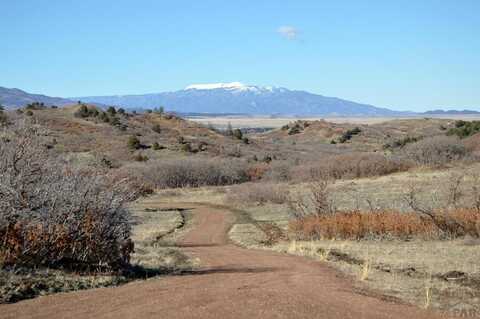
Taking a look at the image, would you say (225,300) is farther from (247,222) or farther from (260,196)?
(260,196)

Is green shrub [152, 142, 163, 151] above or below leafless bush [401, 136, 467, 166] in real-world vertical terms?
below

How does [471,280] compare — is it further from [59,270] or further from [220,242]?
[220,242]

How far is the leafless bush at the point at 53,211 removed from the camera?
12719 mm

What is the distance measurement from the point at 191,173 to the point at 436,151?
20190 mm

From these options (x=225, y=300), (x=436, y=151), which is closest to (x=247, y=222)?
(x=225, y=300)

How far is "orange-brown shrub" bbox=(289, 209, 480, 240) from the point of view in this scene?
2180cm

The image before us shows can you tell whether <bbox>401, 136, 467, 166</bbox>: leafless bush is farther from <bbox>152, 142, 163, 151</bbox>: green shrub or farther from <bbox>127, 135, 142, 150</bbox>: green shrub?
<bbox>127, 135, 142, 150</bbox>: green shrub

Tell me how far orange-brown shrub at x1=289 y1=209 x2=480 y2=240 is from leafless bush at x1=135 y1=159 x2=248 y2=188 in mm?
31469

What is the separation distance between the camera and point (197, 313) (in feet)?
31.3

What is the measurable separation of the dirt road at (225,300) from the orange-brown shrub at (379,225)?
7.75 metres

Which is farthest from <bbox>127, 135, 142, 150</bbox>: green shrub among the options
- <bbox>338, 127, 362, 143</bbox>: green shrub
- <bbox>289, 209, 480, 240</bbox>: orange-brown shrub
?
<bbox>289, 209, 480, 240</bbox>: orange-brown shrub

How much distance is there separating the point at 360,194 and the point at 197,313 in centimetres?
2967

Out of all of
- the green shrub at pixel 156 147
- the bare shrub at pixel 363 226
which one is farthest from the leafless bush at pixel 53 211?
the green shrub at pixel 156 147

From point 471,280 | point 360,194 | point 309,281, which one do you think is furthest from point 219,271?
point 360,194
